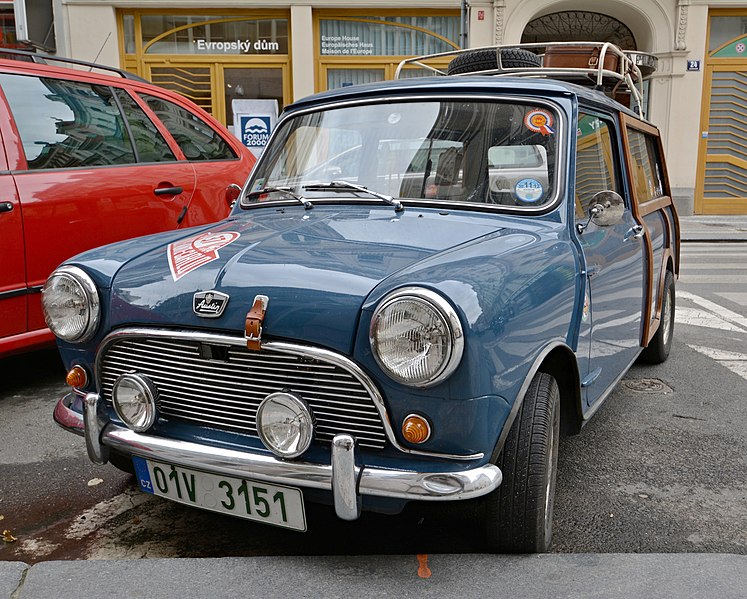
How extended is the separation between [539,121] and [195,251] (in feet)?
4.95

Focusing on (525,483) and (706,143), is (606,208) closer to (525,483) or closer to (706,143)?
(525,483)

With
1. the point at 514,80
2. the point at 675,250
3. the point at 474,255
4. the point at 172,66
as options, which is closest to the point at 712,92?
the point at 172,66

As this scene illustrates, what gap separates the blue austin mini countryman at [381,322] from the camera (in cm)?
222

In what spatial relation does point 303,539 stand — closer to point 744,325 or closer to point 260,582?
point 260,582

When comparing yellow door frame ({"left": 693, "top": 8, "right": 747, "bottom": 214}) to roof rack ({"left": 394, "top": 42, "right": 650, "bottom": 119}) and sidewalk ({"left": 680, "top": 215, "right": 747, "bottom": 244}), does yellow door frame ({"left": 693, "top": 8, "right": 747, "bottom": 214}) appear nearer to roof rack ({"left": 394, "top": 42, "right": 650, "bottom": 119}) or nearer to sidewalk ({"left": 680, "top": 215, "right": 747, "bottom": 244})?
sidewalk ({"left": 680, "top": 215, "right": 747, "bottom": 244})

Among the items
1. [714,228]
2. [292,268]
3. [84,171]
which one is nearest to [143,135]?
[84,171]

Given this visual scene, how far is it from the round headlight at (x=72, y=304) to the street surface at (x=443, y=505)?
0.79 m

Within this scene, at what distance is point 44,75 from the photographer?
15.2 ft

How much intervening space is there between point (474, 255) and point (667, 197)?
10.6 feet

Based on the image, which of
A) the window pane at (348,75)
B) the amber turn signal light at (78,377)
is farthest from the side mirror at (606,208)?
the window pane at (348,75)

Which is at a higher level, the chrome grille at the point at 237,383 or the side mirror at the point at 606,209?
the side mirror at the point at 606,209

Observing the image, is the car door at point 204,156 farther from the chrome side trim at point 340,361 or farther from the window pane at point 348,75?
the window pane at point 348,75

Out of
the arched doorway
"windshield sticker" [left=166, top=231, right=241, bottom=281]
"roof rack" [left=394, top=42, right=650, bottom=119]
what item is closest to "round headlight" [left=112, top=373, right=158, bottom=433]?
"windshield sticker" [left=166, top=231, right=241, bottom=281]

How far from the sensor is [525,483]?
7.91 ft
